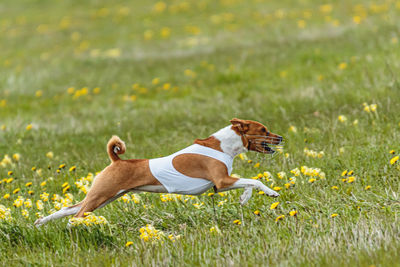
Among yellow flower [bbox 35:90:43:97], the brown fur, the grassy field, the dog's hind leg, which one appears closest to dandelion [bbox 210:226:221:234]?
the grassy field

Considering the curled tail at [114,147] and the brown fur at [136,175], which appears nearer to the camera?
the brown fur at [136,175]

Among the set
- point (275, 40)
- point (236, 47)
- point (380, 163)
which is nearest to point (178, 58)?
point (236, 47)

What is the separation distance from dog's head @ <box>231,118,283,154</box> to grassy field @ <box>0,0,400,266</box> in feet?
1.70

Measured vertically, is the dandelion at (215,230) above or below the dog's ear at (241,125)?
below

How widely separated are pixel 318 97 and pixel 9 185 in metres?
4.83

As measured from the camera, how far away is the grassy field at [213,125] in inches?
159

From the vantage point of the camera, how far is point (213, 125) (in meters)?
8.13

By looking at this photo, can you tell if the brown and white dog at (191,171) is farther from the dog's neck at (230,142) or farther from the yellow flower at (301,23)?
the yellow flower at (301,23)

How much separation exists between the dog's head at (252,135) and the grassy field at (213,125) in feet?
1.70

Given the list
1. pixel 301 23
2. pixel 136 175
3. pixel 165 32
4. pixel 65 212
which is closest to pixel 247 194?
pixel 136 175

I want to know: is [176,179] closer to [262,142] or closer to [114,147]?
[114,147]

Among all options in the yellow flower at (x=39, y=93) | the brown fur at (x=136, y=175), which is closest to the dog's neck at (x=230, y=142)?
the brown fur at (x=136, y=175)

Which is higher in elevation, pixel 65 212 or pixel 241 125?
pixel 241 125

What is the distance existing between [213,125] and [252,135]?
393cm
